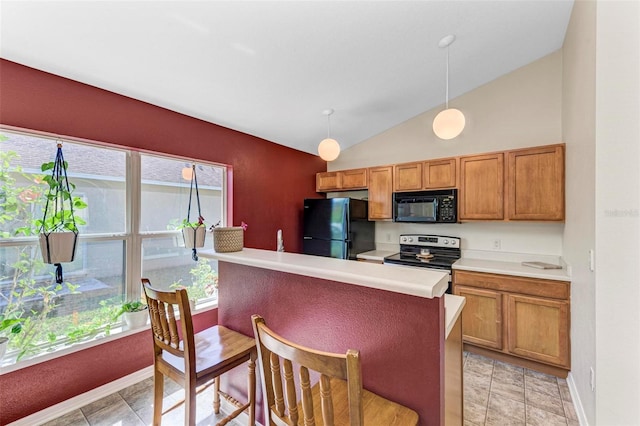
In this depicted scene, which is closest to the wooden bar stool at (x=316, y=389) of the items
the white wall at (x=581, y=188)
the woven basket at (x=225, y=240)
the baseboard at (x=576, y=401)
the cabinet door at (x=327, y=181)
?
the woven basket at (x=225, y=240)

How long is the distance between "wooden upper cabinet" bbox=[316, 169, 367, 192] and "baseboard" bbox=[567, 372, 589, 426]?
278 cm

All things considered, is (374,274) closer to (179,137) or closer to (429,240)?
(179,137)

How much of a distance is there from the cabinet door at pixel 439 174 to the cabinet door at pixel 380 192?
18.2 inches

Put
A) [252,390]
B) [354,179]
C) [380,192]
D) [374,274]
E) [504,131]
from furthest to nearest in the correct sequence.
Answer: [354,179] → [380,192] → [504,131] → [252,390] → [374,274]

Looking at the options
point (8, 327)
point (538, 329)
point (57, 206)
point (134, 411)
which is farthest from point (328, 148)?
point (8, 327)

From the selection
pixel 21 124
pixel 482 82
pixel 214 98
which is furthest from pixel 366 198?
pixel 21 124

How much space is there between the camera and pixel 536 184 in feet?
8.45

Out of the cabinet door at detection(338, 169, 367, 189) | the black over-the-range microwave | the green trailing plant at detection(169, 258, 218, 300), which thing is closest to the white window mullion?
the green trailing plant at detection(169, 258, 218, 300)

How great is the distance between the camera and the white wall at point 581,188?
1586 millimetres

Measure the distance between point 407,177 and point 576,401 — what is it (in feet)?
8.15

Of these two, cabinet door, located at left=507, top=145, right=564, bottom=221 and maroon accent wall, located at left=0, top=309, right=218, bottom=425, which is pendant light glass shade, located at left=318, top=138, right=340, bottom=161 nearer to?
cabinet door, located at left=507, top=145, right=564, bottom=221

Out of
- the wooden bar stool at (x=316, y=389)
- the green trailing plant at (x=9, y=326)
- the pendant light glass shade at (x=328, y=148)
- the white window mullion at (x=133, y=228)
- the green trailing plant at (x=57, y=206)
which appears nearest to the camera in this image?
the wooden bar stool at (x=316, y=389)

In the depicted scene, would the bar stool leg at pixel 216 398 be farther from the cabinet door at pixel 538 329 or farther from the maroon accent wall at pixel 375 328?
the cabinet door at pixel 538 329
